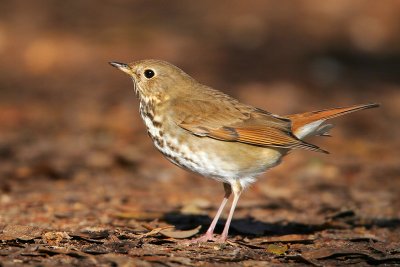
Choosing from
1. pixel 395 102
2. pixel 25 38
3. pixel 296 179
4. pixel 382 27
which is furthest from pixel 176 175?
pixel 382 27

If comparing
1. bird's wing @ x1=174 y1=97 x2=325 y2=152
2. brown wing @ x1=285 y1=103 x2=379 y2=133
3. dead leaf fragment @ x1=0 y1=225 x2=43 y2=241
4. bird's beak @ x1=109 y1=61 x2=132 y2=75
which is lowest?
dead leaf fragment @ x1=0 y1=225 x2=43 y2=241

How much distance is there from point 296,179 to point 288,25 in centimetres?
849

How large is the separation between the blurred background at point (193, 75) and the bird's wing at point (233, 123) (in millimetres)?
1201

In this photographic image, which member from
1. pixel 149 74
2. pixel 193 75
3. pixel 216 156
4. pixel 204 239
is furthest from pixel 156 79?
pixel 193 75

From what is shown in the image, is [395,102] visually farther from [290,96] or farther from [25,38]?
[25,38]

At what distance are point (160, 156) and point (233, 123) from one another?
3603mm

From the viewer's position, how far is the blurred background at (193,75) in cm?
821

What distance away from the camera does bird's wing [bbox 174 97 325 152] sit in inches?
252

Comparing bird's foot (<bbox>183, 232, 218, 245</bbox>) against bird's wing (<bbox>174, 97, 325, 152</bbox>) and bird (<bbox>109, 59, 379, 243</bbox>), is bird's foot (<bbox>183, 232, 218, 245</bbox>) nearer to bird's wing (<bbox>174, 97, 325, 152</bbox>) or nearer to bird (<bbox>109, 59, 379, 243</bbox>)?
bird (<bbox>109, 59, 379, 243</bbox>)

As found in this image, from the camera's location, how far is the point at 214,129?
6.46 meters

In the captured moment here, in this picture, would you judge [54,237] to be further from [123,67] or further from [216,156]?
[123,67]

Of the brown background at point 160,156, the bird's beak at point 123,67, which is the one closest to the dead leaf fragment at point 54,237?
the brown background at point 160,156

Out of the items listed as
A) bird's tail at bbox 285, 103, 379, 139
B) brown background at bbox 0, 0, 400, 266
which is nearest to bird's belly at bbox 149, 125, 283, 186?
bird's tail at bbox 285, 103, 379, 139

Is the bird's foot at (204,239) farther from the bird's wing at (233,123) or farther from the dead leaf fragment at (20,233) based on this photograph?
the dead leaf fragment at (20,233)
